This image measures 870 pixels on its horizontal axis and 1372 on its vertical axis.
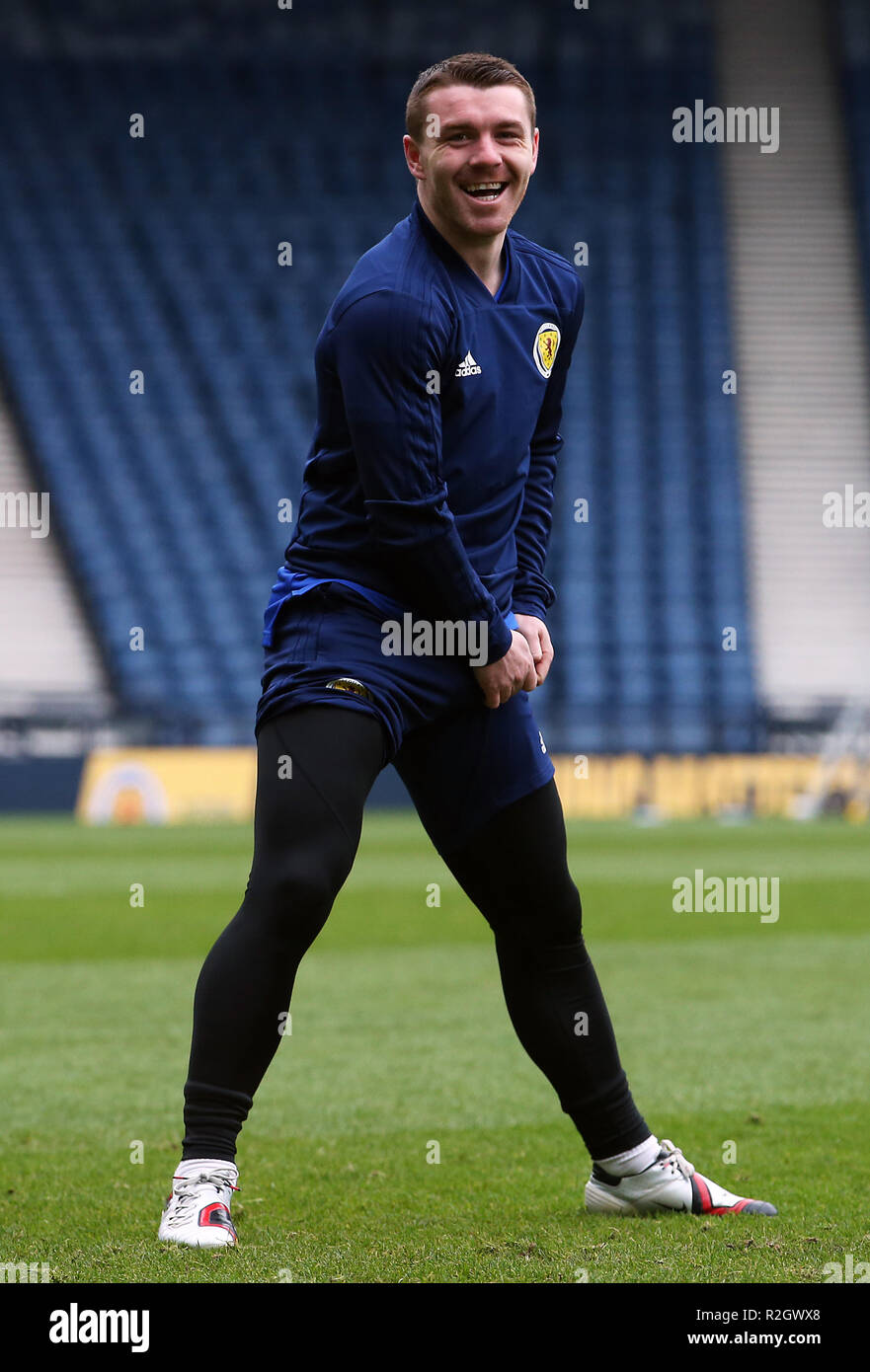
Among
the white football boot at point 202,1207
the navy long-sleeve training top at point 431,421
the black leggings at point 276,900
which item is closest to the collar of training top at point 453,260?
the navy long-sleeve training top at point 431,421

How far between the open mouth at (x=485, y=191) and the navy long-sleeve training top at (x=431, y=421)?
0.09 metres

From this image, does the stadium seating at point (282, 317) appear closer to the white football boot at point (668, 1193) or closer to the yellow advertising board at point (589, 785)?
the yellow advertising board at point (589, 785)

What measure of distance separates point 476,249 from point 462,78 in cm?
26

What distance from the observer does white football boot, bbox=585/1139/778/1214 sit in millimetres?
3037

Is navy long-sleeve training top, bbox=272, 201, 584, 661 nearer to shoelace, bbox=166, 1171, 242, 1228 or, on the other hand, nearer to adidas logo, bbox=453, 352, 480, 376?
adidas logo, bbox=453, 352, 480, 376

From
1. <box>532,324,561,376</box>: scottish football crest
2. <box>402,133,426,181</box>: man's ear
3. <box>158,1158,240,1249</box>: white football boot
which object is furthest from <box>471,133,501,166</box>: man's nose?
<box>158,1158,240,1249</box>: white football boot

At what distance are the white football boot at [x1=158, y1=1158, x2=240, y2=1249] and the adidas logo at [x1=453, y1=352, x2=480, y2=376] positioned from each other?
1.30 metres

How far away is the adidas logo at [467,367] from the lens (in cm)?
278

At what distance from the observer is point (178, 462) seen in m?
26.9

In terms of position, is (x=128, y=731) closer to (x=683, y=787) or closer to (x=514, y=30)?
(x=683, y=787)

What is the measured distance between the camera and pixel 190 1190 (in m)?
2.72

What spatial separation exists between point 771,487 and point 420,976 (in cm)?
2234

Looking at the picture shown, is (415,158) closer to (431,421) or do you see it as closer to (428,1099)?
(431,421)
